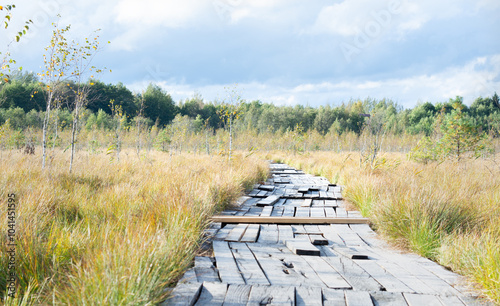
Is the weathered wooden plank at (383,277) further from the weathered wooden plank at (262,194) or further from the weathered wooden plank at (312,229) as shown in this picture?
the weathered wooden plank at (262,194)

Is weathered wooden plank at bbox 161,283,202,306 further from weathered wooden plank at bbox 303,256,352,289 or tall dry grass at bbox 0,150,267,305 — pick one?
weathered wooden plank at bbox 303,256,352,289

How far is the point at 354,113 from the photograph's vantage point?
63.1 meters

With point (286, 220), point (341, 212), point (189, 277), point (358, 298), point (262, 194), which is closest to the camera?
point (358, 298)

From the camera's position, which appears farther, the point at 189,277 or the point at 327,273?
the point at 327,273

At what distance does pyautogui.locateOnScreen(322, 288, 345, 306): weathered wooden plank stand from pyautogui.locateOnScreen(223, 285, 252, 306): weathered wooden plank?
560 millimetres

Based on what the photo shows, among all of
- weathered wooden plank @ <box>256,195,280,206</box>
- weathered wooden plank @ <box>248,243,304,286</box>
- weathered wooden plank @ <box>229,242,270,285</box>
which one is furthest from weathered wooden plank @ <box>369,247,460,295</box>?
weathered wooden plank @ <box>256,195,280,206</box>

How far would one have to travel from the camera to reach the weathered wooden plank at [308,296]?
7.26ft

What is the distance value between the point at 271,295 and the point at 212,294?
43 cm

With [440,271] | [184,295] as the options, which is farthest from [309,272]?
[440,271]

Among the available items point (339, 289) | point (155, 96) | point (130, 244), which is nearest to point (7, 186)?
point (130, 244)

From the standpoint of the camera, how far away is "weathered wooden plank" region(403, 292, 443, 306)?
2271mm

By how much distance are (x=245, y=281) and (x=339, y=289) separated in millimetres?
735

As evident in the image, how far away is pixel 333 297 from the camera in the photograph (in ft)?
7.57

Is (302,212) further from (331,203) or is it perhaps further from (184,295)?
(184,295)
